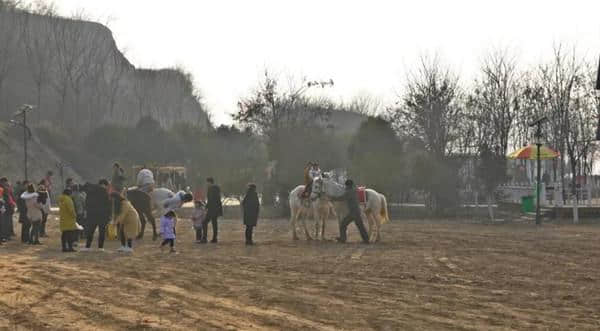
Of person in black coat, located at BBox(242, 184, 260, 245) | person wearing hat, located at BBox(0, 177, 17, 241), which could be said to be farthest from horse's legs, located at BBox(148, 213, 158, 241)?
person wearing hat, located at BBox(0, 177, 17, 241)

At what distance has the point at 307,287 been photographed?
13141 mm

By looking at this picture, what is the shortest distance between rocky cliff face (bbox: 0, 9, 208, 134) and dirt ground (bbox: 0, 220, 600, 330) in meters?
65.0

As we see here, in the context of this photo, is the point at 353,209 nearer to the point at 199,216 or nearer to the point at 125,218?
the point at 199,216

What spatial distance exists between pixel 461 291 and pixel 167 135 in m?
64.6

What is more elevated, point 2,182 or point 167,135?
point 167,135

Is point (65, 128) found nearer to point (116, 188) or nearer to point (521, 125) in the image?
point (521, 125)

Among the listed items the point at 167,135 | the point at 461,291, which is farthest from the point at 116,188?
the point at 167,135

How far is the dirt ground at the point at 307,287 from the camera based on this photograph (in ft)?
33.7

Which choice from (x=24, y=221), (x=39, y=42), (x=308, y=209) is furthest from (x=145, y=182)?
(x=39, y=42)

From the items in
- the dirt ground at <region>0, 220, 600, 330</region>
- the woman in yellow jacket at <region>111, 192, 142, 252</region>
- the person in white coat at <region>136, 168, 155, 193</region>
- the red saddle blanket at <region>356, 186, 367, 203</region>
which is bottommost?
the dirt ground at <region>0, 220, 600, 330</region>

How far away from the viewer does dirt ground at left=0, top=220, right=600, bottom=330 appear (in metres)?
10.3

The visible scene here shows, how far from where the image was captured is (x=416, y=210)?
38.2 m

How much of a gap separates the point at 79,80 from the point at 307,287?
7573 centimetres

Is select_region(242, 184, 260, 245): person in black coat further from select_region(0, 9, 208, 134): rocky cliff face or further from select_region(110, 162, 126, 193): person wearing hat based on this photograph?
select_region(0, 9, 208, 134): rocky cliff face
